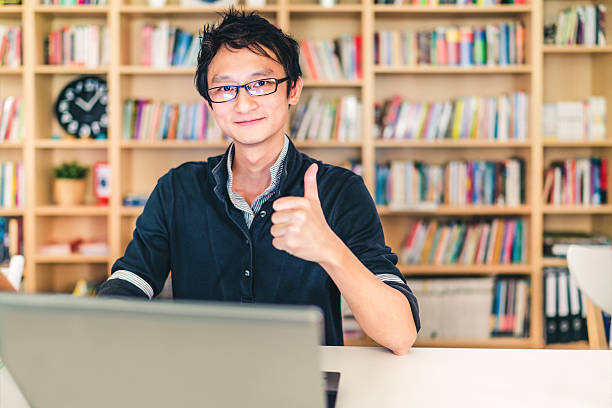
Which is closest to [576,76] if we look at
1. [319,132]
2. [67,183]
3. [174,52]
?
[319,132]

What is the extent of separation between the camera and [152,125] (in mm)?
3350

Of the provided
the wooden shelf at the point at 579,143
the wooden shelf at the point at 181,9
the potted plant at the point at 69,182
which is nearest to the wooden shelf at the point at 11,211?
the potted plant at the point at 69,182

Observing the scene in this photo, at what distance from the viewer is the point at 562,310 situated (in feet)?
10.8

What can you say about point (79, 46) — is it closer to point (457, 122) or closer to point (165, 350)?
point (457, 122)

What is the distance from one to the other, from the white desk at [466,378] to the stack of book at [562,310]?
7.83 feet

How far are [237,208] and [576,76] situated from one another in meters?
2.89

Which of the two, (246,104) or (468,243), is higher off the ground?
(246,104)

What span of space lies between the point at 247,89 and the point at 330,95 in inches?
86.5

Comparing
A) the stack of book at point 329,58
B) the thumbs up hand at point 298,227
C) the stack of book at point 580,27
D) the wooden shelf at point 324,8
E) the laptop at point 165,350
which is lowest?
the laptop at point 165,350

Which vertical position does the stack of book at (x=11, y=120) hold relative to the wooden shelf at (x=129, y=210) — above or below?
above

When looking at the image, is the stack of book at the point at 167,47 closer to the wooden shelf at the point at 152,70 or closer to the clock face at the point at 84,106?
the wooden shelf at the point at 152,70

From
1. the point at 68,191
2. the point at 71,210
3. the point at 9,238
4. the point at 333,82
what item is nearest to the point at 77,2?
the point at 68,191

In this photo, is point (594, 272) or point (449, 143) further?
point (449, 143)

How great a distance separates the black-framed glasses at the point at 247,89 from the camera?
135 centimetres
